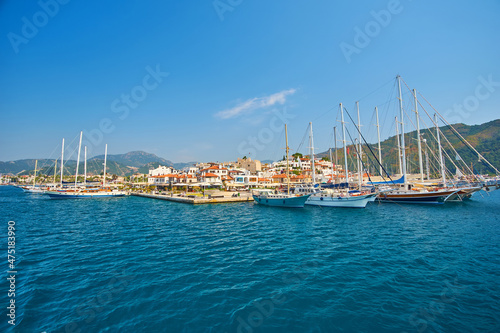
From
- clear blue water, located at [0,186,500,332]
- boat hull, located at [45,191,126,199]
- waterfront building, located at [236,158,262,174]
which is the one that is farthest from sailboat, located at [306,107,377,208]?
waterfront building, located at [236,158,262,174]

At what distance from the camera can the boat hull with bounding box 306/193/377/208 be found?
3325 centimetres

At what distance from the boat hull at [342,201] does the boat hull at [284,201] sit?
3.55 metres

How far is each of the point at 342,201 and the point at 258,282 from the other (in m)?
28.8

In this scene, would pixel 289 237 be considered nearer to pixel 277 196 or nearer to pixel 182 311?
pixel 182 311

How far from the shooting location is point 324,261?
41.2 feet

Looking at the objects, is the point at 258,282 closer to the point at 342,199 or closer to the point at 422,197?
the point at 342,199

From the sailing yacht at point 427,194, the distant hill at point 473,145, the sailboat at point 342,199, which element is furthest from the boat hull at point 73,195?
the distant hill at point 473,145

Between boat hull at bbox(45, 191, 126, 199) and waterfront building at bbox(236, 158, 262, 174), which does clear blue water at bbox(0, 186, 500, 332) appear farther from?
waterfront building at bbox(236, 158, 262, 174)

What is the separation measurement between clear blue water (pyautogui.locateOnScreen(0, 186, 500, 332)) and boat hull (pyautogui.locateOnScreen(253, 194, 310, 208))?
632 inches

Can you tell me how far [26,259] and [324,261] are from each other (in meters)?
18.5

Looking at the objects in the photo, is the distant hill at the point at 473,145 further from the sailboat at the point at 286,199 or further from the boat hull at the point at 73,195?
the boat hull at the point at 73,195

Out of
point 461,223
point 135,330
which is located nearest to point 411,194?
point 461,223

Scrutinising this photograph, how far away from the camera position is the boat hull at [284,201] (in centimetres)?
3533

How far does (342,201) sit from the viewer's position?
3462 centimetres
